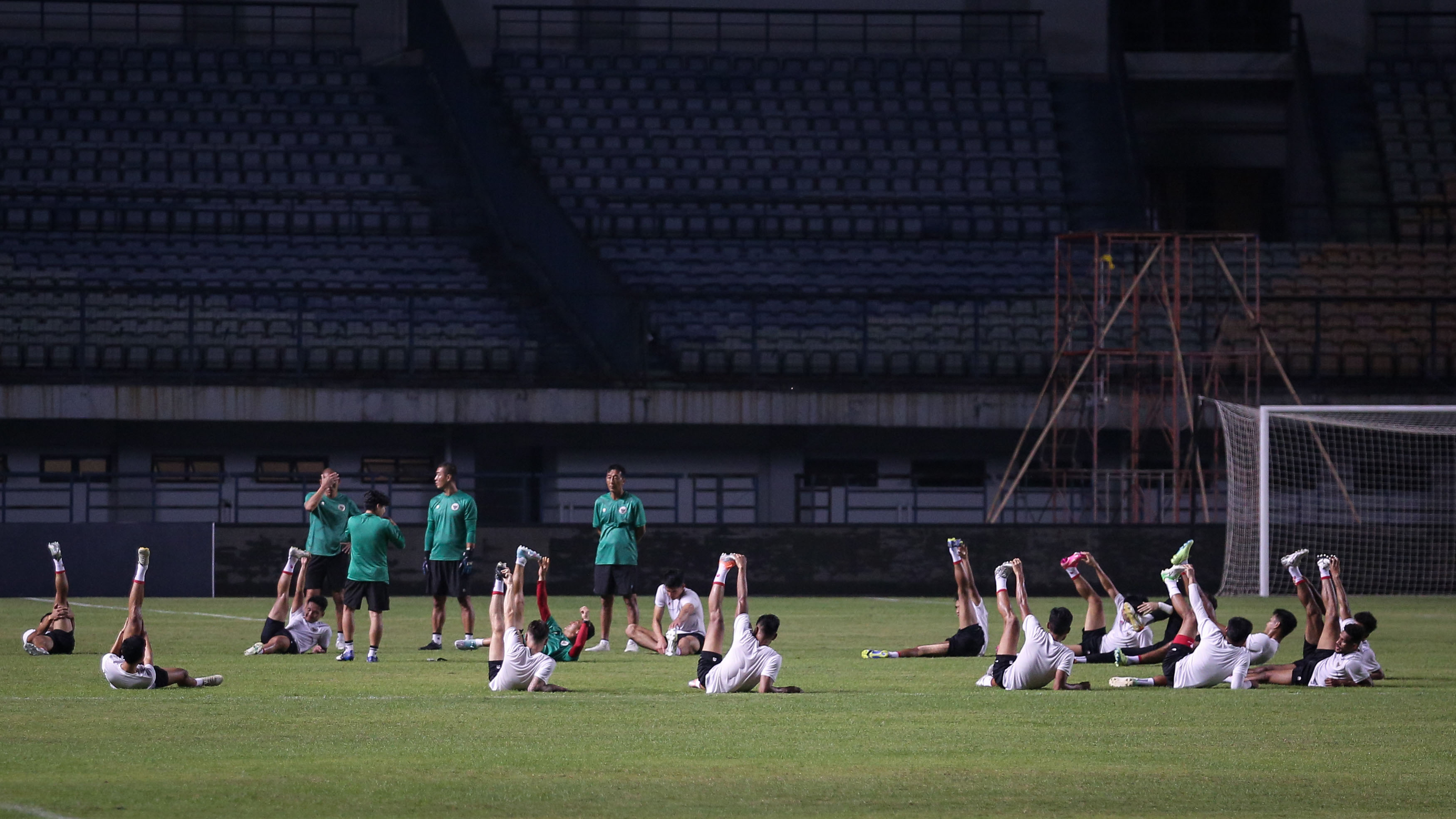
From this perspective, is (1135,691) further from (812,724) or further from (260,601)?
(260,601)

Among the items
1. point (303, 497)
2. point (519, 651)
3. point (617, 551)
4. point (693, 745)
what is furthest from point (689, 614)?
point (303, 497)

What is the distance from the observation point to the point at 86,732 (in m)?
11.5

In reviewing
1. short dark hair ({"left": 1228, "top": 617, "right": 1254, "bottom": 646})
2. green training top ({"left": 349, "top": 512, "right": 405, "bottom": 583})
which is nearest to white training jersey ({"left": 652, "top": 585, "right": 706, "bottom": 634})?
green training top ({"left": 349, "top": 512, "right": 405, "bottom": 583})

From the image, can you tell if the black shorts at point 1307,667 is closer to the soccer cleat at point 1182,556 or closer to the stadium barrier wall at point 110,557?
the soccer cleat at point 1182,556

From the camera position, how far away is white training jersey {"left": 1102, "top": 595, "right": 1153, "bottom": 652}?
17641 millimetres

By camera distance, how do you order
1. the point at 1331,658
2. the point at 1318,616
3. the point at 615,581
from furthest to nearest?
the point at 615,581, the point at 1318,616, the point at 1331,658

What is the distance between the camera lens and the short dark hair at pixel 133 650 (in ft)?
44.9

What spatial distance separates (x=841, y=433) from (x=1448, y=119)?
61.1 ft

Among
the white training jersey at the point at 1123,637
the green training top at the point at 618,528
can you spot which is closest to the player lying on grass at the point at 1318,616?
the white training jersey at the point at 1123,637

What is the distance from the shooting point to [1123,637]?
17.7m

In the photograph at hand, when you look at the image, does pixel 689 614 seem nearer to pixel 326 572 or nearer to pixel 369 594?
pixel 369 594

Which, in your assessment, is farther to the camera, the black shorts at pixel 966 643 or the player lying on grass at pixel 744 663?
the black shorts at pixel 966 643

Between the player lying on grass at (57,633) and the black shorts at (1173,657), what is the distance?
1007 centimetres

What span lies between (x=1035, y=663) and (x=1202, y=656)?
150 cm
